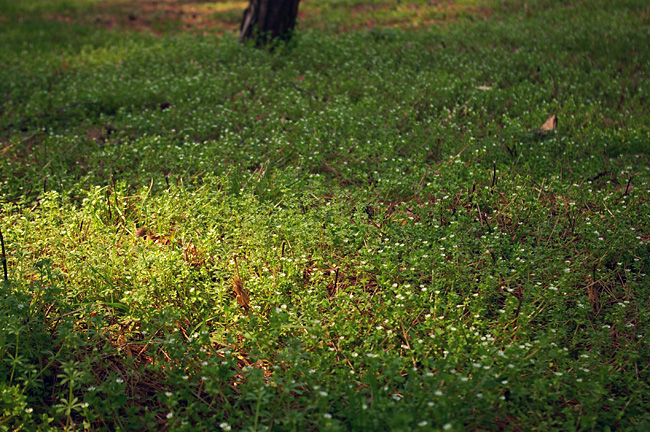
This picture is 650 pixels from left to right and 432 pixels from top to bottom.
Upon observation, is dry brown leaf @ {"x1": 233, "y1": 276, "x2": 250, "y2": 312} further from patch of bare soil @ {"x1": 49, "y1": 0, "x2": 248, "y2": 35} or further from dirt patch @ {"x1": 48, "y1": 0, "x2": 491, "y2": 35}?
patch of bare soil @ {"x1": 49, "y1": 0, "x2": 248, "y2": 35}

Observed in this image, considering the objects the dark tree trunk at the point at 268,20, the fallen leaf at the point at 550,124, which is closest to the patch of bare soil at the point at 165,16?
the dark tree trunk at the point at 268,20

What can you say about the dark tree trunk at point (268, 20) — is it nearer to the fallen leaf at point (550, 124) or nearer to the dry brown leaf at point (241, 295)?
the fallen leaf at point (550, 124)

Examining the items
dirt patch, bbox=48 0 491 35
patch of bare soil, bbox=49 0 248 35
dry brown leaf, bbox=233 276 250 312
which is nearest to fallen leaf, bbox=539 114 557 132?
dry brown leaf, bbox=233 276 250 312

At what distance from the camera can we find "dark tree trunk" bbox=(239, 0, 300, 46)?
918cm

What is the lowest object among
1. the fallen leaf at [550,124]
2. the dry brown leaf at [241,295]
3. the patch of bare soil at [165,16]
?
the dry brown leaf at [241,295]

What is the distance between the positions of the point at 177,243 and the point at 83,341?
3.99 feet

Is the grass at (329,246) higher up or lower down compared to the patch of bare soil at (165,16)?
lower down

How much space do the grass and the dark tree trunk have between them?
1.18 m

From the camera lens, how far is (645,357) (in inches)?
130

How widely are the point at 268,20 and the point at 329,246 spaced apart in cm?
619

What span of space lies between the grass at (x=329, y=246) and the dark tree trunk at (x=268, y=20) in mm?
1176

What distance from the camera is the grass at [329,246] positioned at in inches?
118

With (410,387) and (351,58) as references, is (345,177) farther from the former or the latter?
(351,58)

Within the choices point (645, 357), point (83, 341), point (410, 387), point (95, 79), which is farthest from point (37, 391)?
point (95, 79)
